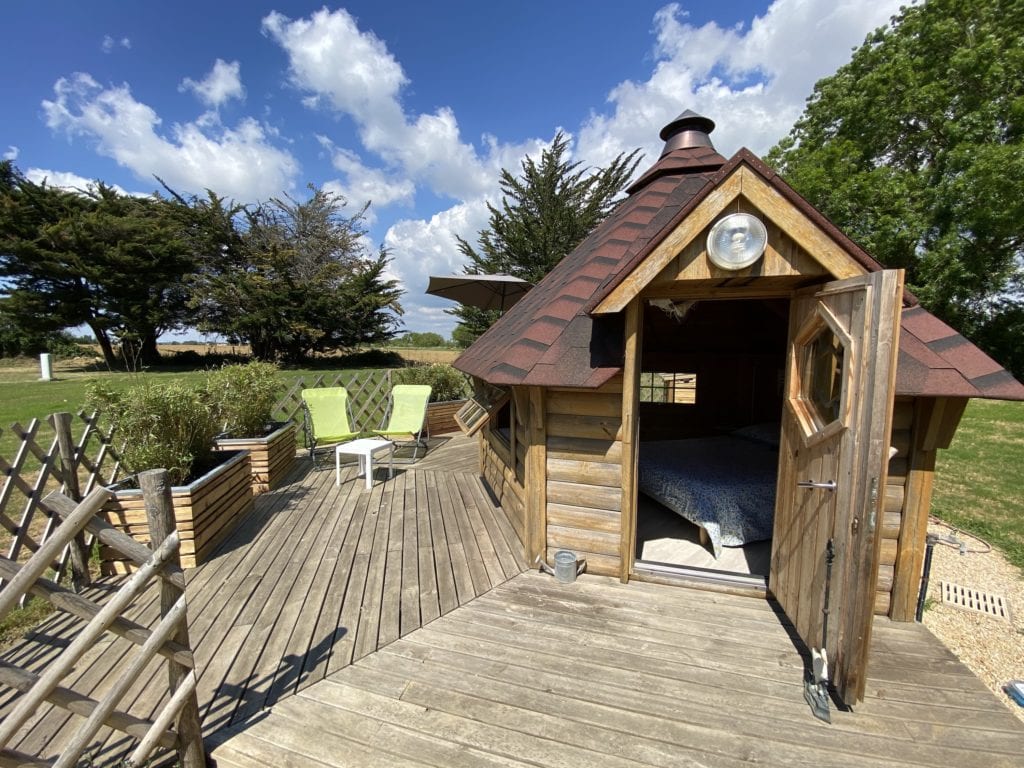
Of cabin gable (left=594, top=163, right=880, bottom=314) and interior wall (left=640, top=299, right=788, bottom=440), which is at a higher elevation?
cabin gable (left=594, top=163, right=880, bottom=314)

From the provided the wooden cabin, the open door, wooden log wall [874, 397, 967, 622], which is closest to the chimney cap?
the wooden cabin

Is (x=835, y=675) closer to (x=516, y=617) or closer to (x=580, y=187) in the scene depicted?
(x=516, y=617)

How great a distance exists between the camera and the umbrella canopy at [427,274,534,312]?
6.56 m

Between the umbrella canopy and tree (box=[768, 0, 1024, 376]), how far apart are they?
12.1 meters

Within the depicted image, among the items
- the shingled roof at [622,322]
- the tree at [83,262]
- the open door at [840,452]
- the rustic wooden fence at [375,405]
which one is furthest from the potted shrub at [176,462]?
the tree at [83,262]

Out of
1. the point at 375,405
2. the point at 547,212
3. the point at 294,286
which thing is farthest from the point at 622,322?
the point at 294,286

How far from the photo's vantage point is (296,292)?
20.7 m

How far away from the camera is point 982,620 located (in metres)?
2.94

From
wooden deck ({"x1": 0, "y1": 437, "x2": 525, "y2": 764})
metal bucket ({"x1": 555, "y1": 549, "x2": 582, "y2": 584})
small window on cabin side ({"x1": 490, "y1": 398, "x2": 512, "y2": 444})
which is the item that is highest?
small window on cabin side ({"x1": 490, "y1": 398, "x2": 512, "y2": 444})

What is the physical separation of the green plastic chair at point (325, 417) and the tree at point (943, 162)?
49.9 feet

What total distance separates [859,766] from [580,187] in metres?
17.9

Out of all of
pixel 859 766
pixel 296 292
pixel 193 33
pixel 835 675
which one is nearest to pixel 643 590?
pixel 835 675

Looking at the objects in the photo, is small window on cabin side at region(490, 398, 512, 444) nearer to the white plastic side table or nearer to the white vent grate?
the white plastic side table

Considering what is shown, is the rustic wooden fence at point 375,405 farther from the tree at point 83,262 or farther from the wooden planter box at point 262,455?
the tree at point 83,262
